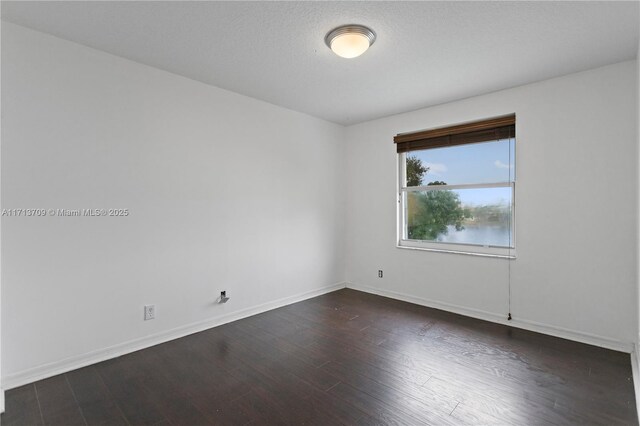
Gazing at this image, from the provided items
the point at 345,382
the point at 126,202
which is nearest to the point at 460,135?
the point at 345,382

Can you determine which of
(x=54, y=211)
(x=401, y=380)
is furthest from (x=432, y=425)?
(x=54, y=211)

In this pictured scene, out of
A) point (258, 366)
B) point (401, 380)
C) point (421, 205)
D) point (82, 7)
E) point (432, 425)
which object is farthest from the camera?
point (421, 205)

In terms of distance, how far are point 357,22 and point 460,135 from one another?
7.19ft

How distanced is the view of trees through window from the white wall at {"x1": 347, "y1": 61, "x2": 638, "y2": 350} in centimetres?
22

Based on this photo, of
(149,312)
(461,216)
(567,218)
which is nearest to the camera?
(149,312)

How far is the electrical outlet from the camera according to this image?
2.89 m

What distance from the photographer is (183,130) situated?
315 cm

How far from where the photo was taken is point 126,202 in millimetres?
2777

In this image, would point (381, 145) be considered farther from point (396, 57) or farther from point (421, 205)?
point (396, 57)

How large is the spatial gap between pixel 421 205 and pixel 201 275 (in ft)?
9.47

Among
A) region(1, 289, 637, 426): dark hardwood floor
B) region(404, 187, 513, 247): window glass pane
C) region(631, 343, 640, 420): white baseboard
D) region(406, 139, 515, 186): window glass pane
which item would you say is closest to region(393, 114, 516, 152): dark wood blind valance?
region(406, 139, 515, 186): window glass pane

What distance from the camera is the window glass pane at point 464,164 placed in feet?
11.6

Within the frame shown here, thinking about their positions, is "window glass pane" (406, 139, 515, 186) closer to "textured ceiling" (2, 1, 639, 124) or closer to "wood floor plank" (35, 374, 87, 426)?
"textured ceiling" (2, 1, 639, 124)

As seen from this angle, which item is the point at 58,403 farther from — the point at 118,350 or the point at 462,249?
the point at 462,249
